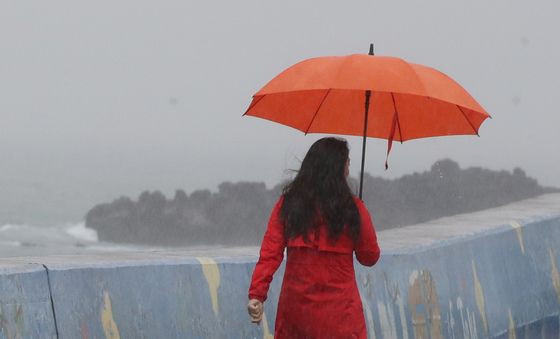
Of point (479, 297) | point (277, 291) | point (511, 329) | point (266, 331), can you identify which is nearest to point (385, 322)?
point (277, 291)

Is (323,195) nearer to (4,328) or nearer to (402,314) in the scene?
(4,328)

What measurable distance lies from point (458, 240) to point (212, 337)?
3.02 metres

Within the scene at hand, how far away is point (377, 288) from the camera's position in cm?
870

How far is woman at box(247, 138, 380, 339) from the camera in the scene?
595 centimetres

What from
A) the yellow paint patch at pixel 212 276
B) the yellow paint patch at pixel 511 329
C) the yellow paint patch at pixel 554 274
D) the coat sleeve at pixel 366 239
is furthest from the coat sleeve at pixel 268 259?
the yellow paint patch at pixel 554 274

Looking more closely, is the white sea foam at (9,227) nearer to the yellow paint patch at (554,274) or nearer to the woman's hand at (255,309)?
the yellow paint patch at (554,274)

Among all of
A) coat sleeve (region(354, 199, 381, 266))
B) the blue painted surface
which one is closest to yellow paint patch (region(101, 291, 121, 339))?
the blue painted surface

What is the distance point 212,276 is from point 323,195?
1.57m

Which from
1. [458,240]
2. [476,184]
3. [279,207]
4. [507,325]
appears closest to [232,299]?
[279,207]

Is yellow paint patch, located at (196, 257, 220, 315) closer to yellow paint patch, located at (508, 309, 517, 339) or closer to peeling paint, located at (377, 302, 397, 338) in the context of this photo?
peeling paint, located at (377, 302, 397, 338)

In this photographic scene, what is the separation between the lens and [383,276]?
28.7 ft

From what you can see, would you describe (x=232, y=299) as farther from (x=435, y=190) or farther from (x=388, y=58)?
(x=435, y=190)

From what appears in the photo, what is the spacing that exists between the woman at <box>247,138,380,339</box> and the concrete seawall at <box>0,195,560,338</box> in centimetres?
91

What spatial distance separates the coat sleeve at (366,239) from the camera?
19.8ft
